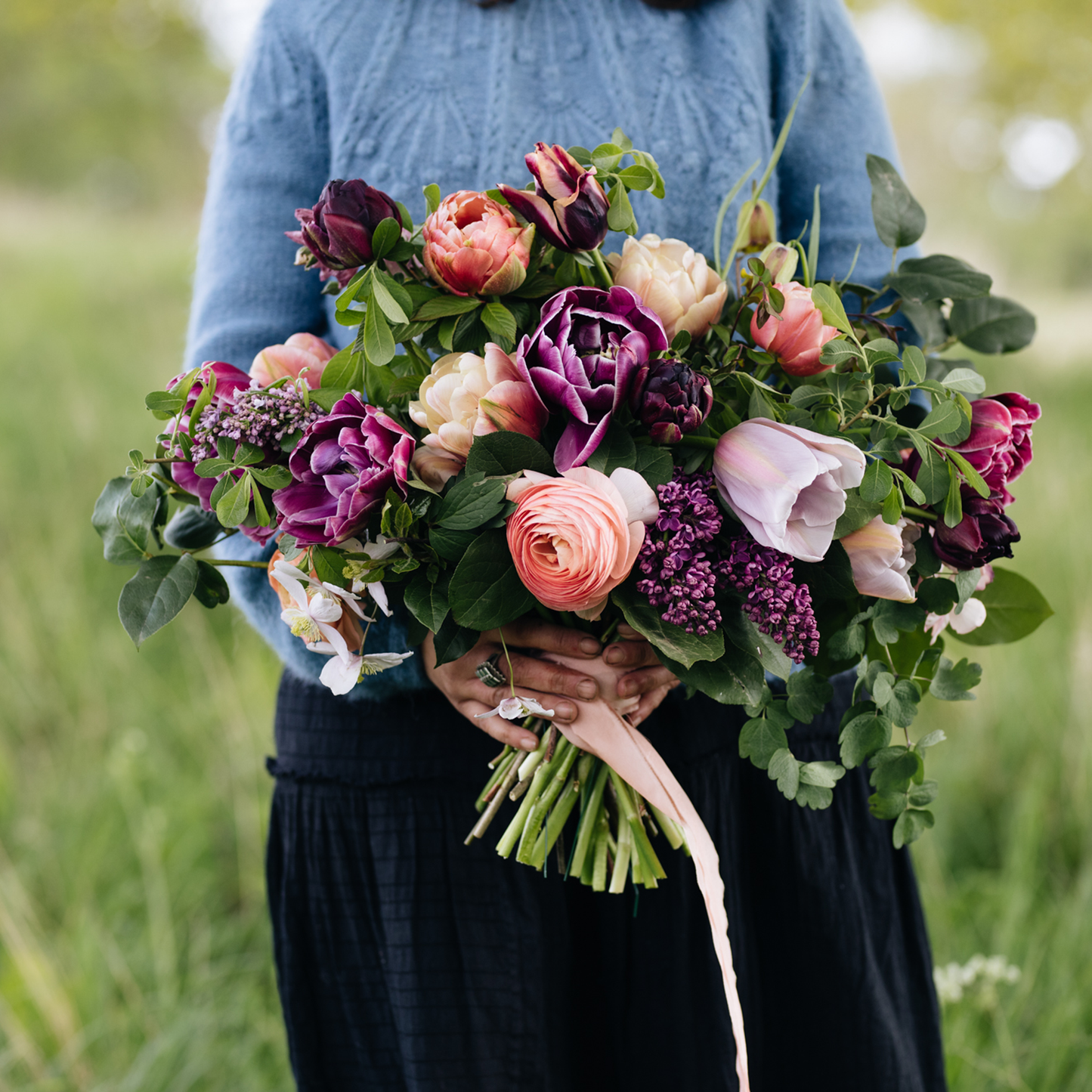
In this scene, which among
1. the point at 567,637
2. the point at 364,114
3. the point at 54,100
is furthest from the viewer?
the point at 54,100

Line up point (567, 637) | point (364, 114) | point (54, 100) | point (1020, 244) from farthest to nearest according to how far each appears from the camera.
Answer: point (54, 100) → point (1020, 244) → point (364, 114) → point (567, 637)

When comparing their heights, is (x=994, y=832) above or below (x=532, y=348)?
below

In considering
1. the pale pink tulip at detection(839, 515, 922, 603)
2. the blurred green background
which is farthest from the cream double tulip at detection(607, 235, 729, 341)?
the blurred green background

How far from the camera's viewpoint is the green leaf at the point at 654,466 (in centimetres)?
69

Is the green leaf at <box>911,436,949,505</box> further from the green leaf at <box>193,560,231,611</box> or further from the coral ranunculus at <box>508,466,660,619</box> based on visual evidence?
the green leaf at <box>193,560,231,611</box>

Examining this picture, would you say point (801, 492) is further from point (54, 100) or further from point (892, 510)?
point (54, 100)

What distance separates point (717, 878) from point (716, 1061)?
0.34 m

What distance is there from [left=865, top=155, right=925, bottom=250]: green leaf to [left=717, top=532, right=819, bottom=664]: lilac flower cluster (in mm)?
382

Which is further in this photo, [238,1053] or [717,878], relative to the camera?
[238,1053]

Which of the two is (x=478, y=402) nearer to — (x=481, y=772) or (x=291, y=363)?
(x=291, y=363)

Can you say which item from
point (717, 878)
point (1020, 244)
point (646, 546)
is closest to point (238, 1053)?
point (717, 878)

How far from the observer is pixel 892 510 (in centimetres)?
67

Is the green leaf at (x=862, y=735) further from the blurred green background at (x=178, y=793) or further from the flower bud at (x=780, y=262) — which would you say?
the blurred green background at (x=178, y=793)

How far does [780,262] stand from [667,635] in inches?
12.6
